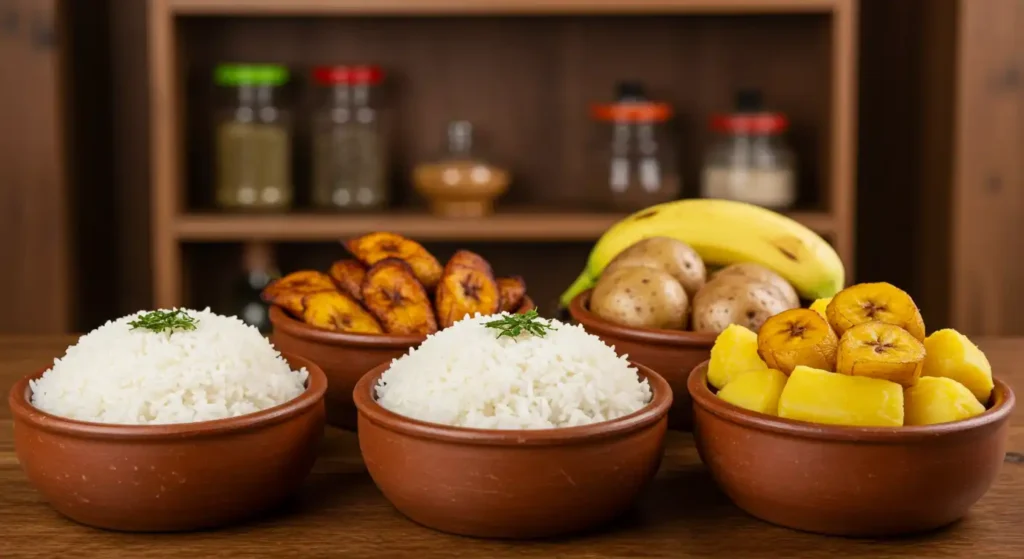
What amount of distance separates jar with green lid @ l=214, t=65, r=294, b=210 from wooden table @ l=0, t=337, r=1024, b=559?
5.73 feet

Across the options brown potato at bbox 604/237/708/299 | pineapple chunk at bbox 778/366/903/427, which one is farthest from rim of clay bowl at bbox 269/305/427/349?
pineapple chunk at bbox 778/366/903/427

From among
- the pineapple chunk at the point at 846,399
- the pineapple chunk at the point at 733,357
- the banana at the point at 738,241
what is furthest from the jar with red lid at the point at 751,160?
the pineapple chunk at the point at 846,399

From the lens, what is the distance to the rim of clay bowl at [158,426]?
34.3 inches

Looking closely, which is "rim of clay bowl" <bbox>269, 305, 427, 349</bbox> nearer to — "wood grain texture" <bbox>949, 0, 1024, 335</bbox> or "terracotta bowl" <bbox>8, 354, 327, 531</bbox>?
"terracotta bowl" <bbox>8, 354, 327, 531</bbox>

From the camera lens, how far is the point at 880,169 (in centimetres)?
298

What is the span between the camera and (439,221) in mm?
2645

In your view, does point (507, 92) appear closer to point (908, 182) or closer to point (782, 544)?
point (908, 182)

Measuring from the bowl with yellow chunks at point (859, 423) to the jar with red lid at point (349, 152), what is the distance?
1.89 m

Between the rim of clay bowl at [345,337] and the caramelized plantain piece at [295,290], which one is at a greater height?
the caramelized plantain piece at [295,290]

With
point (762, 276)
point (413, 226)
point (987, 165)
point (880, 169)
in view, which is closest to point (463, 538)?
point (762, 276)

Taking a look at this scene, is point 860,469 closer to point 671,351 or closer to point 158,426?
point 671,351

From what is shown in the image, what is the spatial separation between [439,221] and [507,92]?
446 mm

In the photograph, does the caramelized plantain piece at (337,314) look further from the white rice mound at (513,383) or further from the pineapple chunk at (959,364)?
the pineapple chunk at (959,364)

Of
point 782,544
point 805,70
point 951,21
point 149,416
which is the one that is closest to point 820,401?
point 782,544
